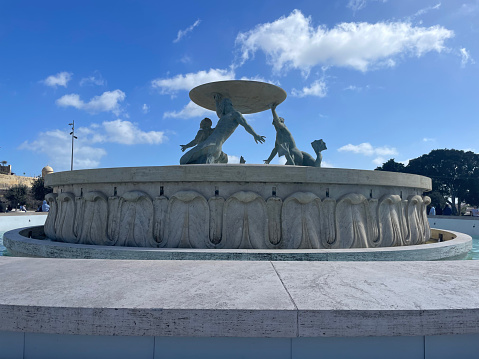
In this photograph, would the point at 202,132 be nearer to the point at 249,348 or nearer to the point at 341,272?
the point at 341,272

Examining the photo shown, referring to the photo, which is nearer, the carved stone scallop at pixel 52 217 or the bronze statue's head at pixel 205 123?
the carved stone scallop at pixel 52 217

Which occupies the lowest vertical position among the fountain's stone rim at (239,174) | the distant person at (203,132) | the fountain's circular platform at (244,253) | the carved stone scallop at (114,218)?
the fountain's circular platform at (244,253)

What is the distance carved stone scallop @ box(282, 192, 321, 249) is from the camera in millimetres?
6399

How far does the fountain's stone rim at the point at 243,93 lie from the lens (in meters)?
10.3

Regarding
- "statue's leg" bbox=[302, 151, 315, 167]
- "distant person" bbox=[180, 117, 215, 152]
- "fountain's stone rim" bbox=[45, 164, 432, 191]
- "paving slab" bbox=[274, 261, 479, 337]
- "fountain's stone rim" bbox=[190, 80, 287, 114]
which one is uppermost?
"fountain's stone rim" bbox=[190, 80, 287, 114]

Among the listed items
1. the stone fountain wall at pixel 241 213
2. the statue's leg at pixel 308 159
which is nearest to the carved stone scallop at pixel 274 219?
the stone fountain wall at pixel 241 213

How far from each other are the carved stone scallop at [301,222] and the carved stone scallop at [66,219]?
450 cm

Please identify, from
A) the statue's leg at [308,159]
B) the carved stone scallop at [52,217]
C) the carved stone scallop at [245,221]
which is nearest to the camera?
the carved stone scallop at [245,221]

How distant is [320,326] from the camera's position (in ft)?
7.30

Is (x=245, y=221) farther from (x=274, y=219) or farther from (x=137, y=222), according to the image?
(x=137, y=222)

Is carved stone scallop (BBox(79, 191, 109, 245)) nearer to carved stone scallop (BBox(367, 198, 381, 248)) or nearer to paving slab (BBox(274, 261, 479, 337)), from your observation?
paving slab (BBox(274, 261, 479, 337))

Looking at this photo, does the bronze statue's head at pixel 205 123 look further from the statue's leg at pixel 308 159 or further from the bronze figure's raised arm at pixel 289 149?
the statue's leg at pixel 308 159

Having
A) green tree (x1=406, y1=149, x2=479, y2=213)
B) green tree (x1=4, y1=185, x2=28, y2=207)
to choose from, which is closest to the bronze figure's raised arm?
green tree (x1=406, y1=149, x2=479, y2=213)

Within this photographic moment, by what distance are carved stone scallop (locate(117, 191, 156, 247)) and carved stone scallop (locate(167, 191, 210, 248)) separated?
1.40 feet
